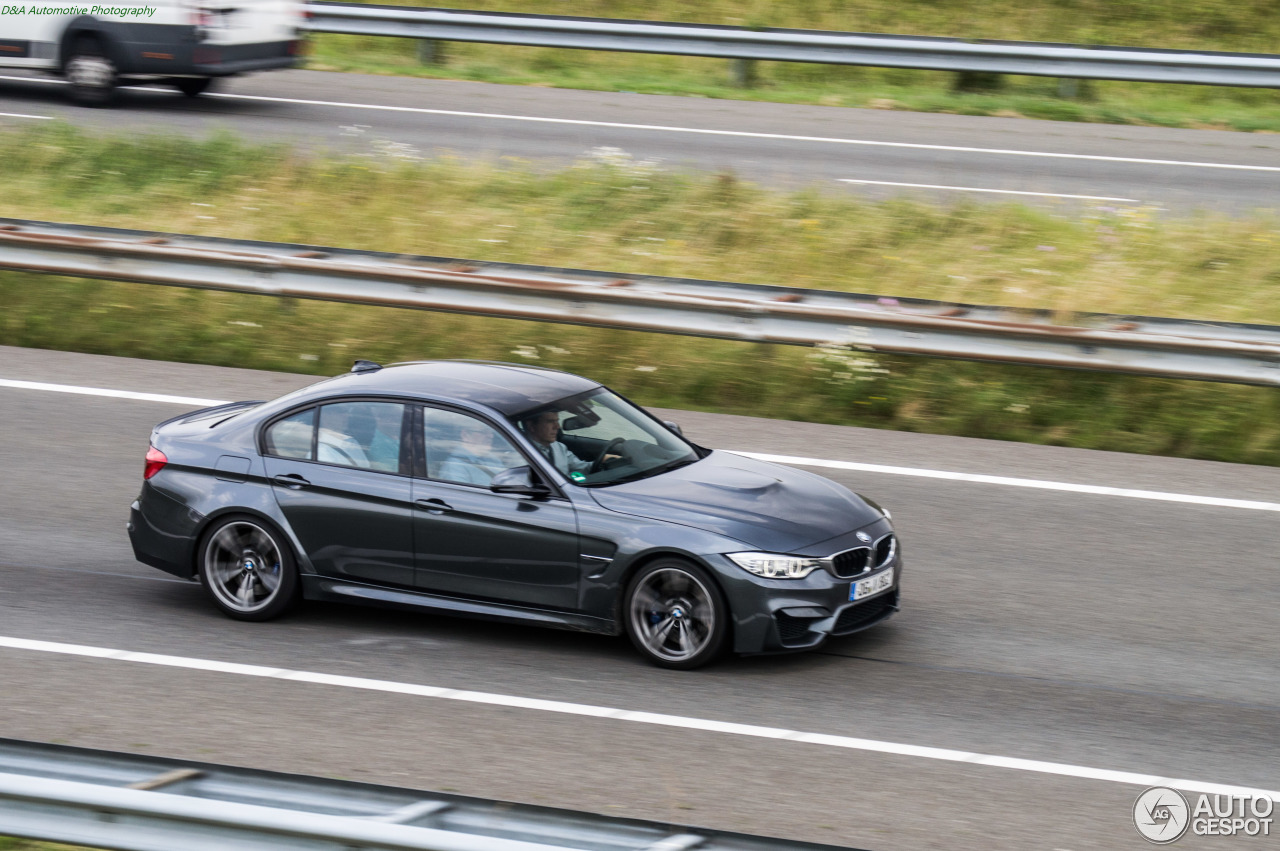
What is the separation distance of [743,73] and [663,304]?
11.0m

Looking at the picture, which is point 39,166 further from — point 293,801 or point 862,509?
point 293,801

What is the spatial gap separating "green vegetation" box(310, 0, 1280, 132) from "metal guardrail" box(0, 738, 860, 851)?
59.8 ft

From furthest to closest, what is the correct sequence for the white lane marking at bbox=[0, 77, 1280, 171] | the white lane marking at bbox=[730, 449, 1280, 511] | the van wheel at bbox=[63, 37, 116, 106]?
the van wheel at bbox=[63, 37, 116, 106] → the white lane marking at bbox=[0, 77, 1280, 171] → the white lane marking at bbox=[730, 449, 1280, 511]

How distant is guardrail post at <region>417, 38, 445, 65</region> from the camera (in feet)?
79.5

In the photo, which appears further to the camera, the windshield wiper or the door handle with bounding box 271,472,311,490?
the door handle with bounding box 271,472,311,490

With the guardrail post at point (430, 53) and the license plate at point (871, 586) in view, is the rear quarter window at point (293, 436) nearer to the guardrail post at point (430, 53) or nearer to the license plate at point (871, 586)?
the license plate at point (871, 586)

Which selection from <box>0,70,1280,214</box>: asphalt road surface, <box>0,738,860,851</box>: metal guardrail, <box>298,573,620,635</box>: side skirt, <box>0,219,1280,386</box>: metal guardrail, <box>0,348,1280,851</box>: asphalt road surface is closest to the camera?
<box>0,738,860,851</box>: metal guardrail

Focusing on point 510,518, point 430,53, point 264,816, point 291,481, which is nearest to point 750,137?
point 430,53

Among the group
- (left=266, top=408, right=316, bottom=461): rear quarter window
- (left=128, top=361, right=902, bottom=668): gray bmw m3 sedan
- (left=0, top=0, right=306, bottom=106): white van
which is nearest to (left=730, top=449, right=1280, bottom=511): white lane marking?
(left=128, top=361, right=902, bottom=668): gray bmw m3 sedan

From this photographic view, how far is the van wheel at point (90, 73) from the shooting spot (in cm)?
2039

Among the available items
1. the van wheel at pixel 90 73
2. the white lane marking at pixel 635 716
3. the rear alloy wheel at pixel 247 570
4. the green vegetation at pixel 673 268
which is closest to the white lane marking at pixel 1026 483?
the green vegetation at pixel 673 268

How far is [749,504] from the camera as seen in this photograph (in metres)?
7.67

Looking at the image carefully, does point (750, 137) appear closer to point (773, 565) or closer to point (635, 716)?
point (773, 565)

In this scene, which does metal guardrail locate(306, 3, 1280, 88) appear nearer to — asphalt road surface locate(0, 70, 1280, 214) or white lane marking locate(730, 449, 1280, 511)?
asphalt road surface locate(0, 70, 1280, 214)
